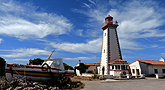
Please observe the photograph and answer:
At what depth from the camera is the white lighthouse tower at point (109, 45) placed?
3164 centimetres

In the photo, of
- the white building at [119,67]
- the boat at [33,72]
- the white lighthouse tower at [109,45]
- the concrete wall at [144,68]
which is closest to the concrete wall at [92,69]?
the white lighthouse tower at [109,45]

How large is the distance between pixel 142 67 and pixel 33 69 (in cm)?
2828

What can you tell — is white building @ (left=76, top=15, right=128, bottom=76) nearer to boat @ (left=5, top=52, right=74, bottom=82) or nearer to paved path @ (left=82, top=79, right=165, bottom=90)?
paved path @ (left=82, top=79, right=165, bottom=90)

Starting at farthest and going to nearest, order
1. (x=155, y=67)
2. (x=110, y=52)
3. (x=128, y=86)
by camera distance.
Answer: (x=110, y=52) < (x=155, y=67) < (x=128, y=86)

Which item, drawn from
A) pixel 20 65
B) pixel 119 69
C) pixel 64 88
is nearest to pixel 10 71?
pixel 20 65

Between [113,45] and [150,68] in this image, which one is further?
[113,45]

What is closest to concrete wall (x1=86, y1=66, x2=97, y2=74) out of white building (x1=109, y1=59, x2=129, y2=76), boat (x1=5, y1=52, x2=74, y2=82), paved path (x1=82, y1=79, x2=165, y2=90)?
white building (x1=109, y1=59, x2=129, y2=76)

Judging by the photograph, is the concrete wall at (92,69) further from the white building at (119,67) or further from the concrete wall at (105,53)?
the white building at (119,67)

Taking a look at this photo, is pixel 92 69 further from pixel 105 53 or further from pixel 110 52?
pixel 110 52

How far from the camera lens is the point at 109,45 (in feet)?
106

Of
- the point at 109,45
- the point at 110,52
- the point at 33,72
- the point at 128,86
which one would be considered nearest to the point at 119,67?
the point at 110,52

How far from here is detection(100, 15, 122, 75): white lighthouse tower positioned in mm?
31641

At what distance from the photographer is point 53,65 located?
14516mm

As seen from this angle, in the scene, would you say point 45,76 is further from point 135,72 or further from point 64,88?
point 135,72
